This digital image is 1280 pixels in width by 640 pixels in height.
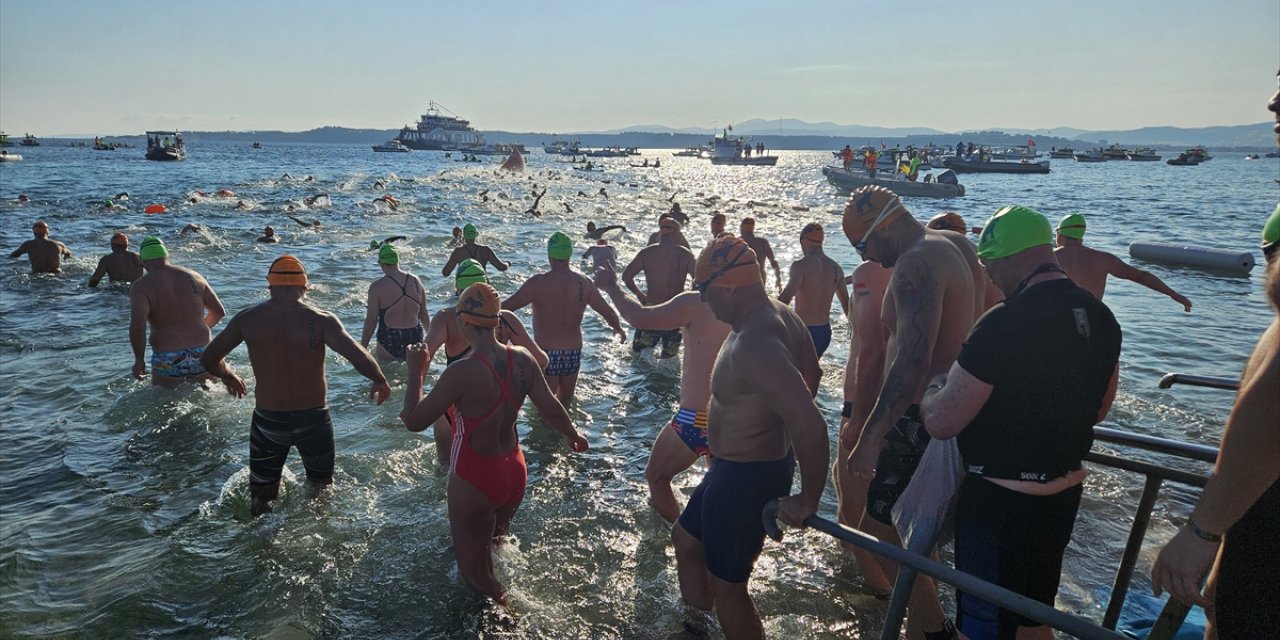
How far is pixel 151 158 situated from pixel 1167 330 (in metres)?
87.5

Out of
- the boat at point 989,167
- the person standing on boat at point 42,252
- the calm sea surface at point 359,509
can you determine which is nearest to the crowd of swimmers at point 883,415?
the calm sea surface at point 359,509

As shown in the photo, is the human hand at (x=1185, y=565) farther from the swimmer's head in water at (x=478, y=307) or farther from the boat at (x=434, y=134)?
the boat at (x=434, y=134)

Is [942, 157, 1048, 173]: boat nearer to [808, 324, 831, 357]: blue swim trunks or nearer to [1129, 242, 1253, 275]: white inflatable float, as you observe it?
[1129, 242, 1253, 275]: white inflatable float

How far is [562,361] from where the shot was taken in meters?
6.87

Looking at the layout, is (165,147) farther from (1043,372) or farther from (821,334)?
(1043,372)

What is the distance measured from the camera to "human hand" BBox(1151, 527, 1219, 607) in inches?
71.4

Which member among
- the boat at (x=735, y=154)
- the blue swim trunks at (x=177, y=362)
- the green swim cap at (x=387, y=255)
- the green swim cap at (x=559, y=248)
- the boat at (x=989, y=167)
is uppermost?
the boat at (x=735, y=154)

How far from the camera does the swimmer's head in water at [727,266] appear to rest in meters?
3.07

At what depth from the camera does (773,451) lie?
306cm

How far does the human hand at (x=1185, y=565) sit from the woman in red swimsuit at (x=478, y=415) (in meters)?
2.92

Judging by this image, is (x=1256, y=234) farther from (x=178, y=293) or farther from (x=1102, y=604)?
(x=178, y=293)

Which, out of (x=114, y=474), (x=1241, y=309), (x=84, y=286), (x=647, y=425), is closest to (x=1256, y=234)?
(x=1241, y=309)

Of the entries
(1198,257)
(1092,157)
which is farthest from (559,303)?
(1092,157)

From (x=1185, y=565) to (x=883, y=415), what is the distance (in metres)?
1.35
